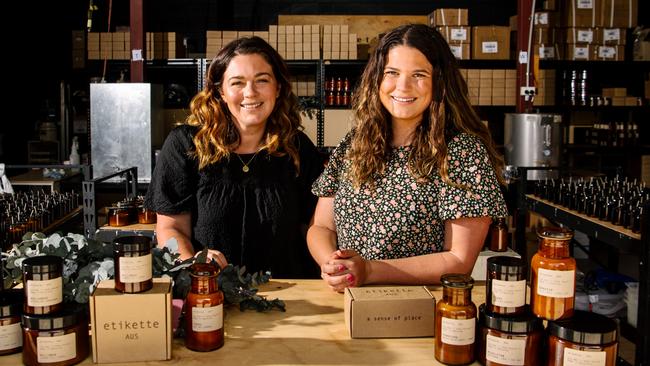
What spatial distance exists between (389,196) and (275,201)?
1.66 feet

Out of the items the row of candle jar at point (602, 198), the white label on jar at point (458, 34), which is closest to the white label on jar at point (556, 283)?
the row of candle jar at point (602, 198)

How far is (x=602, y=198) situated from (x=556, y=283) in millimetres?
2851

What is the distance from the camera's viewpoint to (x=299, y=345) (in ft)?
4.72

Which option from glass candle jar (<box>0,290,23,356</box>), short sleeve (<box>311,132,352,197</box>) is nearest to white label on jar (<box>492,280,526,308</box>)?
short sleeve (<box>311,132,352,197</box>)

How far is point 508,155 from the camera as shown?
607 centimetres

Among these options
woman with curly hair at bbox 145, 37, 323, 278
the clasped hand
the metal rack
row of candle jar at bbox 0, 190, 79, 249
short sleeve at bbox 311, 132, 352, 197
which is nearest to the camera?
the clasped hand

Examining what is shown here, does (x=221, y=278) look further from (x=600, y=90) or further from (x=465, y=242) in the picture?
(x=600, y=90)

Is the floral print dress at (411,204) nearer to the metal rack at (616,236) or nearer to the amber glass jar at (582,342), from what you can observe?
the amber glass jar at (582,342)

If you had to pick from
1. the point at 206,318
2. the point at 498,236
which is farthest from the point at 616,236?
the point at 206,318

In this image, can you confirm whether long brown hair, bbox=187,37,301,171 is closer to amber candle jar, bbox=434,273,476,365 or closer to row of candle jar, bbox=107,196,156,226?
amber candle jar, bbox=434,273,476,365

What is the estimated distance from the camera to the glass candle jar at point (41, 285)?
1.26 m

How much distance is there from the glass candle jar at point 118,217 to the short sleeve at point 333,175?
2.16m

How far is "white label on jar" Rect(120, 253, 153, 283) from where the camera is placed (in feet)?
4.26

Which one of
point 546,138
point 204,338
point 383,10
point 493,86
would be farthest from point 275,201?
point 383,10
